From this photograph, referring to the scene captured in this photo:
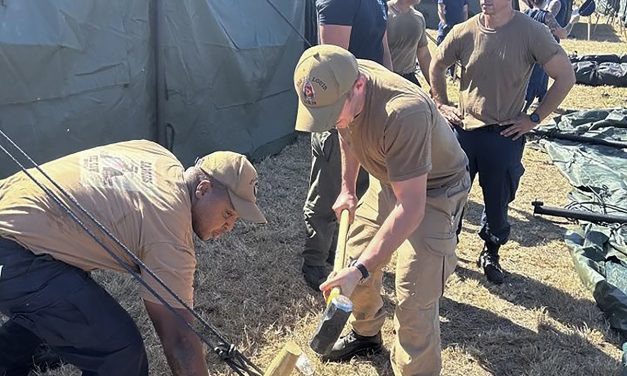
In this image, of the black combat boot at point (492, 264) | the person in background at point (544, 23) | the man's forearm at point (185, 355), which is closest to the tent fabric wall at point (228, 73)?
the person in background at point (544, 23)

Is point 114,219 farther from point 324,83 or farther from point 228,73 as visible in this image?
point 228,73

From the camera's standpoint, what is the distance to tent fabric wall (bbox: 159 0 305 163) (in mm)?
5930

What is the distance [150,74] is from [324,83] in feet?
11.9

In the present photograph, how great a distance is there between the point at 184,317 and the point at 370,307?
1475 mm

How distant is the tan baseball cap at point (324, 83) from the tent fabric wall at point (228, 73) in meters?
3.52

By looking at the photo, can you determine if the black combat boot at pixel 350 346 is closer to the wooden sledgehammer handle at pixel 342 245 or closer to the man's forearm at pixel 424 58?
the wooden sledgehammer handle at pixel 342 245

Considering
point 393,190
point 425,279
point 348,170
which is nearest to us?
point 393,190

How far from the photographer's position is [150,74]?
19.0ft

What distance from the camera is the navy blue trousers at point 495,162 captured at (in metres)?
4.34

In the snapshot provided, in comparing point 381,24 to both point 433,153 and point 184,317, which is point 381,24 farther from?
point 184,317

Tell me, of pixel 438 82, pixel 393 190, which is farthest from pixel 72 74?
pixel 393 190

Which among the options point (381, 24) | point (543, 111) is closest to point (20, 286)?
point (381, 24)

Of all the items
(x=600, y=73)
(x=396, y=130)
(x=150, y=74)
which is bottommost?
(x=600, y=73)

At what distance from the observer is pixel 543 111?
14.2 ft
